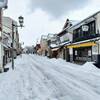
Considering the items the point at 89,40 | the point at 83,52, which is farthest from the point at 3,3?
the point at 83,52

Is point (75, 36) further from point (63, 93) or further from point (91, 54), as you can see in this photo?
point (63, 93)

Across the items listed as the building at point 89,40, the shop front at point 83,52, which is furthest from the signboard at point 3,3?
the shop front at point 83,52

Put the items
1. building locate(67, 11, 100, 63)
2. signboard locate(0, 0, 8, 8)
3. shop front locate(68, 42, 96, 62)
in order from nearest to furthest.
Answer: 1. signboard locate(0, 0, 8, 8)
2. building locate(67, 11, 100, 63)
3. shop front locate(68, 42, 96, 62)

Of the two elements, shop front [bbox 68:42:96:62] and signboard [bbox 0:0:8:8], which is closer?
signboard [bbox 0:0:8:8]

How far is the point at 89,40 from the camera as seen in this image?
3466cm

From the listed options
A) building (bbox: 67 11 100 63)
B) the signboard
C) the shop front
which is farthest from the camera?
the shop front

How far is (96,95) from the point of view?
11352 millimetres

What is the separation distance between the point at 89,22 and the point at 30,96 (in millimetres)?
28115

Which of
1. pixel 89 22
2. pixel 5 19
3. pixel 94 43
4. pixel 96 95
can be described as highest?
pixel 5 19

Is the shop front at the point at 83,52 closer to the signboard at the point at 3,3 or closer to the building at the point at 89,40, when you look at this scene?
the building at the point at 89,40

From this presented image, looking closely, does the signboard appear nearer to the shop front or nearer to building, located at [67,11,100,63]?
building, located at [67,11,100,63]

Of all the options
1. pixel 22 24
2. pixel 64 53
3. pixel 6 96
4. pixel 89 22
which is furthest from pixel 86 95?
pixel 64 53

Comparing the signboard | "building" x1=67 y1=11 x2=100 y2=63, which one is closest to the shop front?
"building" x1=67 y1=11 x2=100 y2=63

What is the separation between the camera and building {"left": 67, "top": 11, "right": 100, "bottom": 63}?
33156mm
